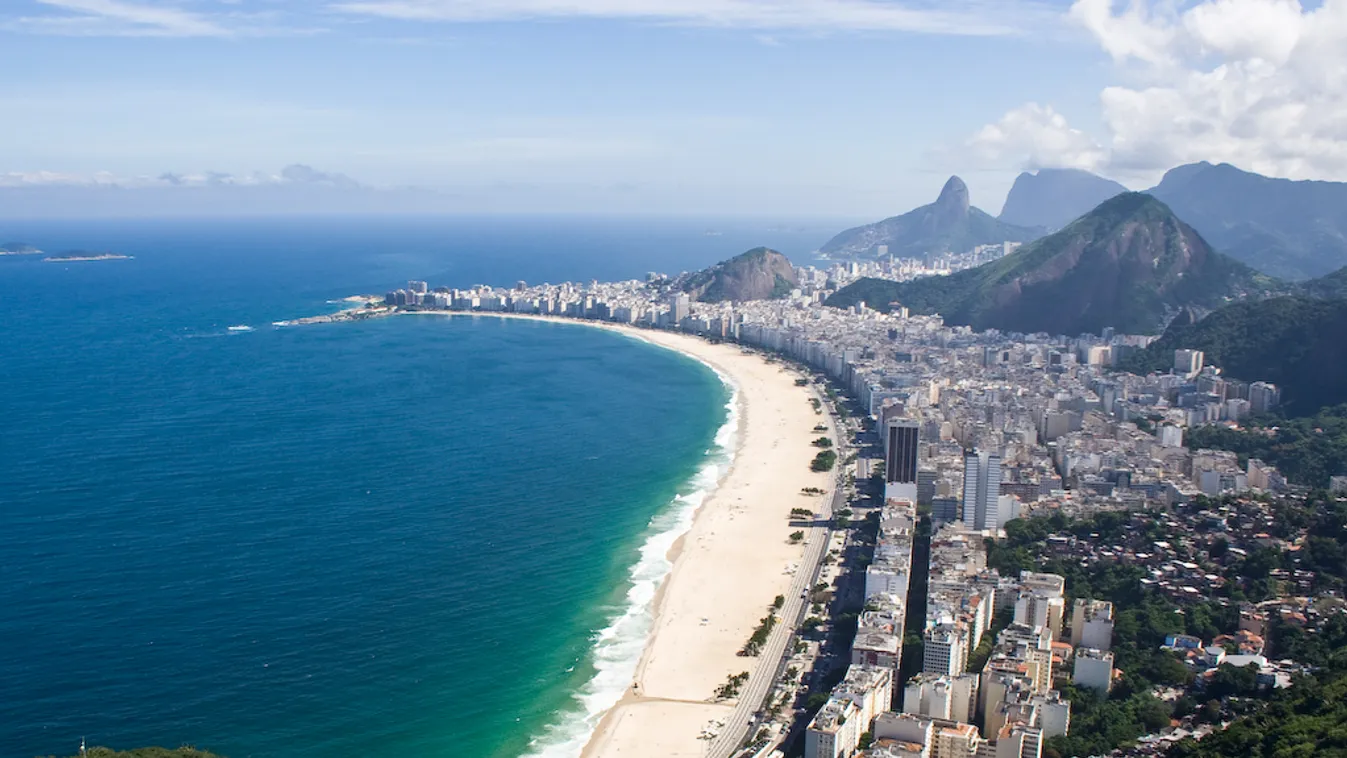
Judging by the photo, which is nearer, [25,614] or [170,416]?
[25,614]

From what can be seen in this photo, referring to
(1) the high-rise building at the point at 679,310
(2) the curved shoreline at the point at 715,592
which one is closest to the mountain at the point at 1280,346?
(2) the curved shoreline at the point at 715,592

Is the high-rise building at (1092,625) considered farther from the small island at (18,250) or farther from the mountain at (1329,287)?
the small island at (18,250)

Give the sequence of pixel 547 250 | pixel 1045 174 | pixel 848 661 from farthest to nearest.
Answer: pixel 1045 174 < pixel 547 250 < pixel 848 661

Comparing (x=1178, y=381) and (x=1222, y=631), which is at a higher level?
(x=1178, y=381)

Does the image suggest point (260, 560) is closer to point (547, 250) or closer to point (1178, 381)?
point (1178, 381)

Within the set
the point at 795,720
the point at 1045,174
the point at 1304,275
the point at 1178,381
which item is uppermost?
the point at 1045,174

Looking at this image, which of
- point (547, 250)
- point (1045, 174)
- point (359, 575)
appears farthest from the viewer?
point (1045, 174)

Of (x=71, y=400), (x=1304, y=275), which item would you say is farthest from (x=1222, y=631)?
(x=1304, y=275)
